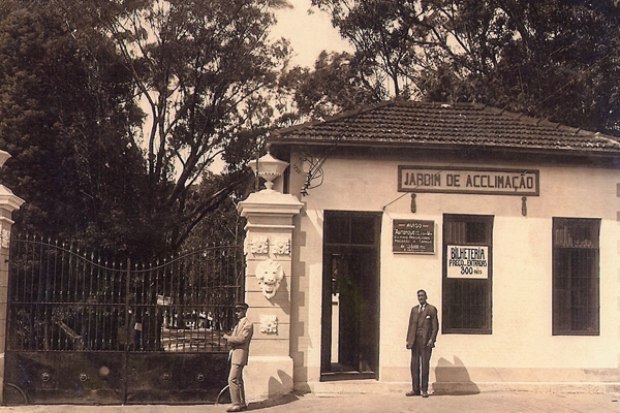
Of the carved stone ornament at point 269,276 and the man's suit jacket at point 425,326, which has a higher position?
the carved stone ornament at point 269,276

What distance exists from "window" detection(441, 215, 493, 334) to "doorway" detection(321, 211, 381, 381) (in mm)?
1236

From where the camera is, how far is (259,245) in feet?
43.7

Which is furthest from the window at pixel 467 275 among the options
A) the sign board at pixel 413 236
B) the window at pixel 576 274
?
the window at pixel 576 274

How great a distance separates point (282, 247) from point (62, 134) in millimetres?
12963

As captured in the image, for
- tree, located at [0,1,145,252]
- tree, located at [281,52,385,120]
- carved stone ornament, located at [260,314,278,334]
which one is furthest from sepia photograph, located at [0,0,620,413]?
tree, located at [281,52,385,120]

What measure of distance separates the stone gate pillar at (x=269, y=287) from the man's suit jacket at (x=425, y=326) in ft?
6.54

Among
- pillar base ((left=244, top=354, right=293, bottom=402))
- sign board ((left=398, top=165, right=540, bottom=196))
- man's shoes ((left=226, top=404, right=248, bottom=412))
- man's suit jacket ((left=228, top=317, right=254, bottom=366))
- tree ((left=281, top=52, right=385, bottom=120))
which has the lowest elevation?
man's shoes ((left=226, top=404, right=248, bottom=412))

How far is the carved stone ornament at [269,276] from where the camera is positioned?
13.2 metres

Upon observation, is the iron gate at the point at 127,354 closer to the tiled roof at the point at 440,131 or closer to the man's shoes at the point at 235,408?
the man's shoes at the point at 235,408

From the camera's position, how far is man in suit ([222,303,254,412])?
12281 millimetres

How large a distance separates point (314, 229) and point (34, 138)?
12642 mm

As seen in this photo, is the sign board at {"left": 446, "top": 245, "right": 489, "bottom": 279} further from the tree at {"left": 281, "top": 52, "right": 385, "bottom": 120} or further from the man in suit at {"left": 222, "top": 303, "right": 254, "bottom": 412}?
the tree at {"left": 281, "top": 52, "right": 385, "bottom": 120}

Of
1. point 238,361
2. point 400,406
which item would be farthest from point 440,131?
point 238,361

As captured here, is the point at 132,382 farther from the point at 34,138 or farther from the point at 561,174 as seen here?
the point at 34,138
